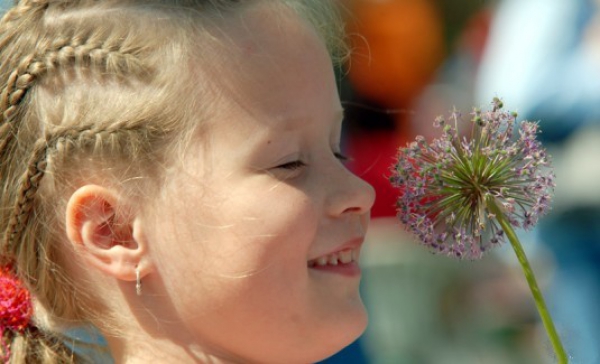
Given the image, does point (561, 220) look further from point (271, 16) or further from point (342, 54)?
point (271, 16)

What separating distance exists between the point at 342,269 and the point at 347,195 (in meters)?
0.11

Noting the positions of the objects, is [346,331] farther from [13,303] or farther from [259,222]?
[13,303]

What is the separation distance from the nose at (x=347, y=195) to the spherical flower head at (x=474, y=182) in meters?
0.07

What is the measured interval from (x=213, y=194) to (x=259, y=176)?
0.21ft

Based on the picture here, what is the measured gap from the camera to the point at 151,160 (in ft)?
4.13

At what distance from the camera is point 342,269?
130 centimetres

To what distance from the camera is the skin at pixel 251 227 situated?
1.24 meters

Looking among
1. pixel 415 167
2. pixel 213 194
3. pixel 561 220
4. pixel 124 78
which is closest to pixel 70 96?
pixel 124 78

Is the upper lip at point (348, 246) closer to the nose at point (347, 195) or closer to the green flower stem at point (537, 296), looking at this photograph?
the nose at point (347, 195)

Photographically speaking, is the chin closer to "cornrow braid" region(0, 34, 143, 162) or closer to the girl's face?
the girl's face

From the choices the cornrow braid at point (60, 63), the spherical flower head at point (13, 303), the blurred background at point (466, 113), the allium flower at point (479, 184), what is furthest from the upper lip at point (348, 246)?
the blurred background at point (466, 113)

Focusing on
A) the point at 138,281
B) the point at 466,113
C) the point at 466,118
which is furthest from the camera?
the point at 466,113

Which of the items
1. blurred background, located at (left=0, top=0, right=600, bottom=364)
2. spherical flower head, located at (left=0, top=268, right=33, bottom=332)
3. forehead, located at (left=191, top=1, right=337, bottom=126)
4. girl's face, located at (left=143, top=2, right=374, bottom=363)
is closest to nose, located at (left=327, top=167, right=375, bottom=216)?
girl's face, located at (left=143, top=2, right=374, bottom=363)

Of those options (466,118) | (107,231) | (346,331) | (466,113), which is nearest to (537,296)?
(346,331)
